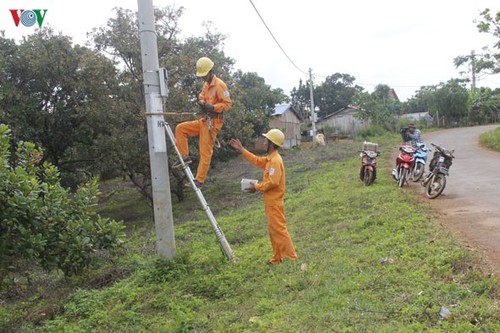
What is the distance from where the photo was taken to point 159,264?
605 cm

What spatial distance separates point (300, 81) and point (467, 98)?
2578cm

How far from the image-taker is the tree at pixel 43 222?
439 cm

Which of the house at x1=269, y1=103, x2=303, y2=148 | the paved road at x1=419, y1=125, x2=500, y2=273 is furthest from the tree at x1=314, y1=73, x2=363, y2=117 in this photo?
the paved road at x1=419, y1=125, x2=500, y2=273

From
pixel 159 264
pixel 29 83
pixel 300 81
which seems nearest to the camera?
pixel 159 264

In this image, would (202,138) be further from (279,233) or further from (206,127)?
(279,233)

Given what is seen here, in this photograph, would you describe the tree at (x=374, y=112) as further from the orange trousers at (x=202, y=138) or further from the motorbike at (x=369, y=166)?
A: the orange trousers at (x=202, y=138)

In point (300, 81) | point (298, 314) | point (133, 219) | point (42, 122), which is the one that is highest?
point (300, 81)

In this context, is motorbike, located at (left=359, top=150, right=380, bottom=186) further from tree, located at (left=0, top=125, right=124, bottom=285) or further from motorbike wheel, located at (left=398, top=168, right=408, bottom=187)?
tree, located at (left=0, top=125, right=124, bottom=285)

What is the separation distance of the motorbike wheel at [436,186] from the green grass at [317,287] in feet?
1.86

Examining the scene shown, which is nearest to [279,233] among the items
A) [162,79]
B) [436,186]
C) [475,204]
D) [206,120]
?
[206,120]

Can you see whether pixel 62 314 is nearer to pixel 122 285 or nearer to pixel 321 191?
pixel 122 285

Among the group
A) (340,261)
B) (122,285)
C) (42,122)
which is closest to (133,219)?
(42,122)

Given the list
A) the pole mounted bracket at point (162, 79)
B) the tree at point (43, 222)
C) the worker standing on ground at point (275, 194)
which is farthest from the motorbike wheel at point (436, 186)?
the tree at point (43, 222)

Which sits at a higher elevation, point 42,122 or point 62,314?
point 42,122
